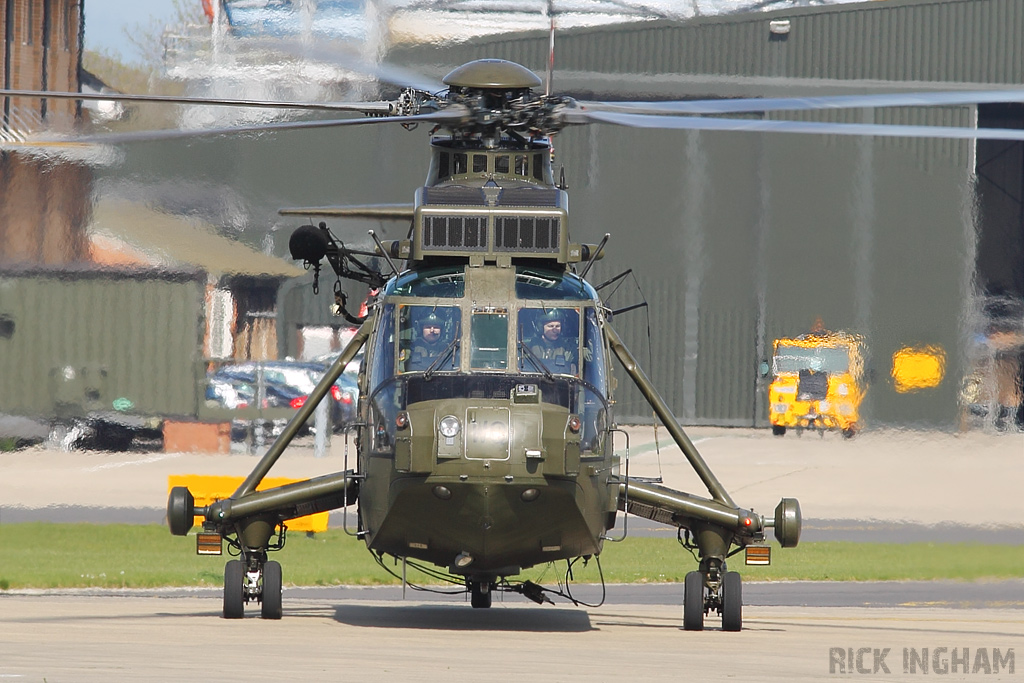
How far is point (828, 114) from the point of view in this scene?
35.3 meters

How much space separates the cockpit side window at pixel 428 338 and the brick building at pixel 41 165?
16.1 meters

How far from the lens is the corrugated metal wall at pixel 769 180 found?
3416 cm

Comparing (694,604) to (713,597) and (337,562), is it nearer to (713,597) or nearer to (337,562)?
(713,597)

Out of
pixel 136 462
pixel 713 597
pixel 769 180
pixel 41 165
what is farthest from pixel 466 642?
pixel 769 180

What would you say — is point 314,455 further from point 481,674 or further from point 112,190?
point 481,674

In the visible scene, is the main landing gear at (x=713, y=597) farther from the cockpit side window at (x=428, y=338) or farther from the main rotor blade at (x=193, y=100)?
the main rotor blade at (x=193, y=100)

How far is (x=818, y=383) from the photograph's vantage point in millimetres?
30547

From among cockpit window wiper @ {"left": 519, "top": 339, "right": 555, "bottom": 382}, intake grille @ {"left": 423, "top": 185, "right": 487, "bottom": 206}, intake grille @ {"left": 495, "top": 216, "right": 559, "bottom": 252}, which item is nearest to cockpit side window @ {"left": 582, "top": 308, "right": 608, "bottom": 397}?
cockpit window wiper @ {"left": 519, "top": 339, "right": 555, "bottom": 382}

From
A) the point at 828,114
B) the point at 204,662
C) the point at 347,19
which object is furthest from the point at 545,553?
the point at 828,114

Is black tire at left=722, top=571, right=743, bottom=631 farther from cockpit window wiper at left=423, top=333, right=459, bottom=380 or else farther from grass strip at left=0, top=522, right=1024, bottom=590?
grass strip at left=0, top=522, right=1024, bottom=590

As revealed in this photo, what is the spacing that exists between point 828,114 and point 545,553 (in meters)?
25.3

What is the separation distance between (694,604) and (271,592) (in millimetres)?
3731

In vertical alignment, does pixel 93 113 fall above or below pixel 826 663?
above

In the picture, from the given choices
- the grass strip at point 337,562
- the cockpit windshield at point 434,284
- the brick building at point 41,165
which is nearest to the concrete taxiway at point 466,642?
the grass strip at point 337,562
